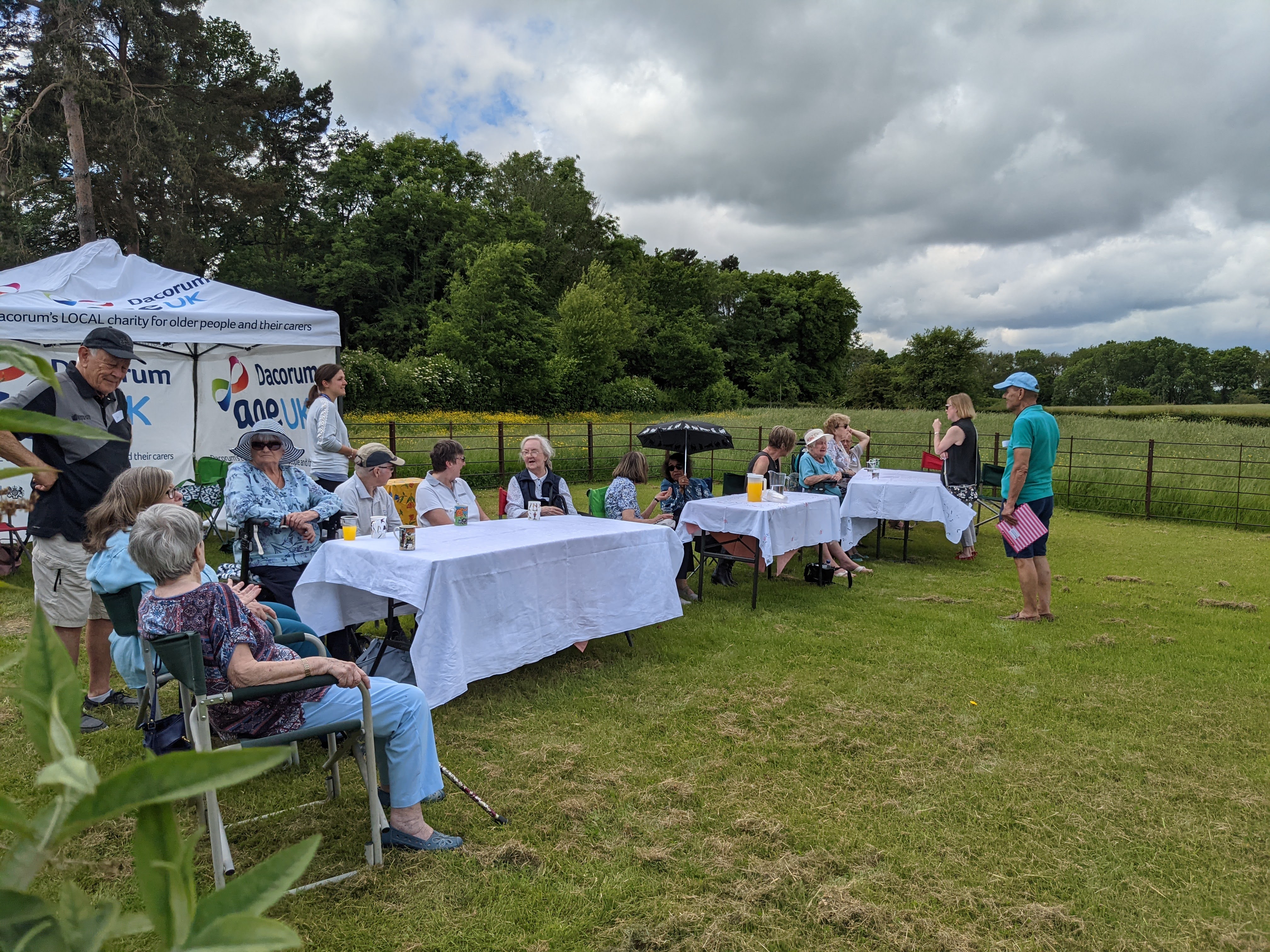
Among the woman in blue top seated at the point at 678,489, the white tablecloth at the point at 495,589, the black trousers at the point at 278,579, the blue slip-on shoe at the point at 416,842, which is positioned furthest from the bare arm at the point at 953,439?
the blue slip-on shoe at the point at 416,842

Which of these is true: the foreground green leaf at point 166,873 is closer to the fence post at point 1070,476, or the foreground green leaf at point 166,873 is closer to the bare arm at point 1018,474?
the bare arm at point 1018,474

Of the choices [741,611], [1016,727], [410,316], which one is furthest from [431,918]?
[410,316]

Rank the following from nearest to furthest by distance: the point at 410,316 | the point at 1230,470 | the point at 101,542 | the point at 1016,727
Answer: the point at 101,542 < the point at 1016,727 < the point at 1230,470 < the point at 410,316

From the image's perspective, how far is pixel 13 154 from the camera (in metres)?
12.8

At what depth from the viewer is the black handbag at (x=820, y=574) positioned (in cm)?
691

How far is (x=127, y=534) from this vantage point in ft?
11.0

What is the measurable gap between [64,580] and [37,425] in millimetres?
4072

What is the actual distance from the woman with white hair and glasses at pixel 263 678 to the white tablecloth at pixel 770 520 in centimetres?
324

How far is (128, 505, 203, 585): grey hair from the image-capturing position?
8.20ft

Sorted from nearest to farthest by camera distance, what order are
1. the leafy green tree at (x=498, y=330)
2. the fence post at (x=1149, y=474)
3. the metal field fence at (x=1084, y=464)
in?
1. the metal field fence at (x=1084, y=464)
2. the fence post at (x=1149, y=474)
3. the leafy green tree at (x=498, y=330)

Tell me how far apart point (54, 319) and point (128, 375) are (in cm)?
162

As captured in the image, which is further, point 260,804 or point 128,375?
point 128,375

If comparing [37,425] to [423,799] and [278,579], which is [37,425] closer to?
[423,799]

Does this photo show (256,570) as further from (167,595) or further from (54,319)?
(54,319)
